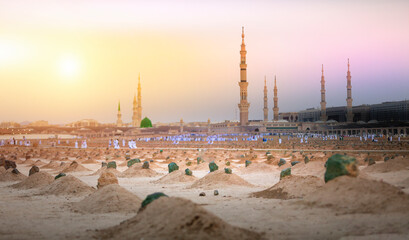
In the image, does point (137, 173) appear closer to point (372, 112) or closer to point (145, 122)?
point (372, 112)

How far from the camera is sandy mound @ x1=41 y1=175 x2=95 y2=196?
17.0 metres

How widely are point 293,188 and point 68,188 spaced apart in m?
9.31

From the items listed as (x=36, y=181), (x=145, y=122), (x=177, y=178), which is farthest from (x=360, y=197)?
(x=145, y=122)

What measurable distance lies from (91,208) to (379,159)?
2635 centimetres

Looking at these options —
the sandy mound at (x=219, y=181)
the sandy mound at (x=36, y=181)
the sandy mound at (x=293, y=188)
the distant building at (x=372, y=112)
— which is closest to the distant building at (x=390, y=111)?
the distant building at (x=372, y=112)

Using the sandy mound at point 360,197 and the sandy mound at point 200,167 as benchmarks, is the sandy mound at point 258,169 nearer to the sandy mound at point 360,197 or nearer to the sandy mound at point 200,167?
the sandy mound at point 200,167

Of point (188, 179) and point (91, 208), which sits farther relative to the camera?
Result: point (188, 179)

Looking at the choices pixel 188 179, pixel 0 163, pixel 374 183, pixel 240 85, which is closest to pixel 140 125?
pixel 240 85

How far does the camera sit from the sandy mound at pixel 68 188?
16953 mm

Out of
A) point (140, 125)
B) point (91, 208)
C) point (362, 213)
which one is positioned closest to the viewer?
point (362, 213)

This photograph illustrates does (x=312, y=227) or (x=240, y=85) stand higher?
(x=240, y=85)

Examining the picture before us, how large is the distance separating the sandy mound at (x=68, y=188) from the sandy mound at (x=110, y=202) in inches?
123

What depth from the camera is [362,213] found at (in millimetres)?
10016

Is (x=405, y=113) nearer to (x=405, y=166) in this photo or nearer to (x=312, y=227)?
(x=405, y=166)
